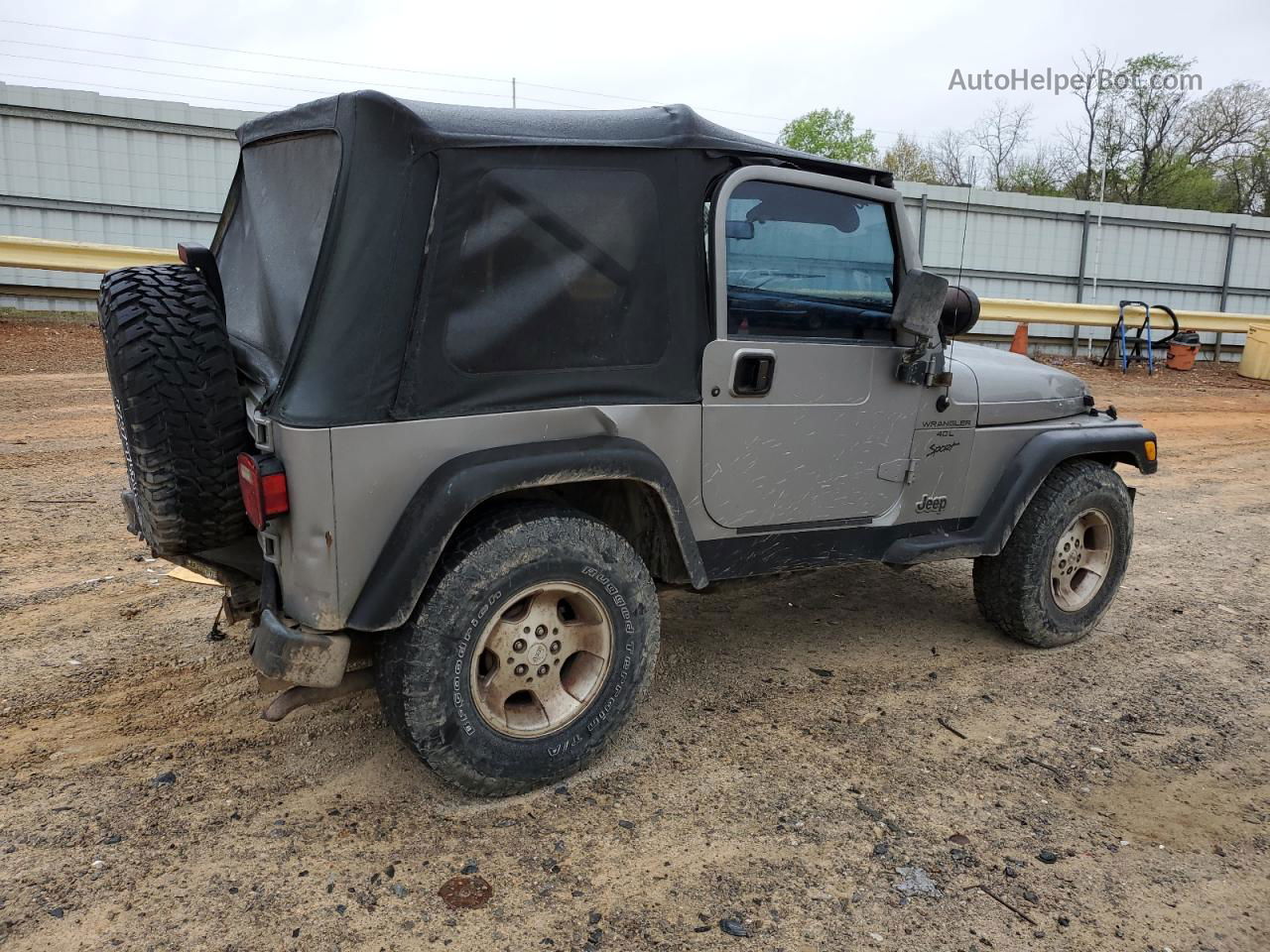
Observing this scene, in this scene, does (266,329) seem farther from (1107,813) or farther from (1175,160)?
(1175,160)

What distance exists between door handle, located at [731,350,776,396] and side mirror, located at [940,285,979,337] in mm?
992

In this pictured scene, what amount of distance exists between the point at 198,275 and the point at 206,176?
42.9 ft

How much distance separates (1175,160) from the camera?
3312 centimetres

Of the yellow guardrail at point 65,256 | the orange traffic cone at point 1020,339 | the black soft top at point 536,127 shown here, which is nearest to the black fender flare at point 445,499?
the black soft top at point 536,127

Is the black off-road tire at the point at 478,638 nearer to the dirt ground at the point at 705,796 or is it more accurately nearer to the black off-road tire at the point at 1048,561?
the dirt ground at the point at 705,796

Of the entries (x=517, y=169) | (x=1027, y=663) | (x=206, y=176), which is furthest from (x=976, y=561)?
(x=206, y=176)

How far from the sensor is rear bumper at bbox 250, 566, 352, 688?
2.87m

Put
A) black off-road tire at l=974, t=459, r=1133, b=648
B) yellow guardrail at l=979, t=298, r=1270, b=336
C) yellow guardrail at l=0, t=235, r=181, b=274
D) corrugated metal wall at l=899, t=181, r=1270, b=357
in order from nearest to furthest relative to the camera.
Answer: black off-road tire at l=974, t=459, r=1133, b=648, yellow guardrail at l=0, t=235, r=181, b=274, yellow guardrail at l=979, t=298, r=1270, b=336, corrugated metal wall at l=899, t=181, r=1270, b=357

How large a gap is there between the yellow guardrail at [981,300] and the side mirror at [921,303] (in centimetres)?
864

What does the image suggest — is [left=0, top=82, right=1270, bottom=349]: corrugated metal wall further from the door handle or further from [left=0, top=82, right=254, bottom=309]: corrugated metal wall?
the door handle

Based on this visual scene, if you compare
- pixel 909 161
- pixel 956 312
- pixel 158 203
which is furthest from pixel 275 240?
pixel 909 161

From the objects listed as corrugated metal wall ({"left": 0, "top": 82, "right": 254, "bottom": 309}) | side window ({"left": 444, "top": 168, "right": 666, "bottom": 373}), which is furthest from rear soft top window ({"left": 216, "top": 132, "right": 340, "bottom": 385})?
corrugated metal wall ({"left": 0, "top": 82, "right": 254, "bottom": 309})

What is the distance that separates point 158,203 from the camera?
1440 centimetres

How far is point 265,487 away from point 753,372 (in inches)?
68.8
